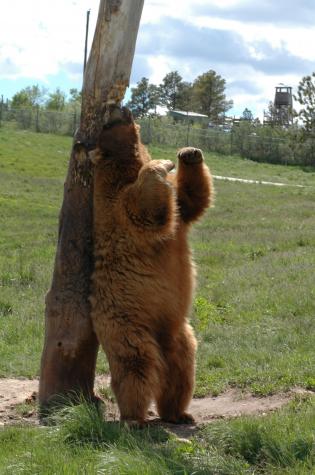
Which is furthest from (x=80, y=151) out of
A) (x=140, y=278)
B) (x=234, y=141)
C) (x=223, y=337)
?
(x=234, y=141)

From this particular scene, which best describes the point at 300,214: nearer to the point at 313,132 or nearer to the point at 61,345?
the point at 313,132

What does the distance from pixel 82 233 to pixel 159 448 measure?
7.15ft

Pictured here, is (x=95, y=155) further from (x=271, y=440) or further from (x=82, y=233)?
(x=271, y=440)

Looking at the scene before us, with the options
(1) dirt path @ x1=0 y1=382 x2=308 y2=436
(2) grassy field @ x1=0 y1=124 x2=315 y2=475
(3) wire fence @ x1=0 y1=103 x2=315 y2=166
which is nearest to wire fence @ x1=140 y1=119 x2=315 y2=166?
(3) wire fence @ x1=0 y1=103 x2=315 y2=166

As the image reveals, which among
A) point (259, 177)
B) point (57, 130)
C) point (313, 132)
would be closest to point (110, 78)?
point (313, 132)

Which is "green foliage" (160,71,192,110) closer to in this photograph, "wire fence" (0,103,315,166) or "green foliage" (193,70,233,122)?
"green foliage" (193,70,233,122)

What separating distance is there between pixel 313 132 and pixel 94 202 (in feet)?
A: 15.7

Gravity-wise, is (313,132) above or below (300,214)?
above

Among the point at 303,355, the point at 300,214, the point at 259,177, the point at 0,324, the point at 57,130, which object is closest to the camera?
the point at 303,355

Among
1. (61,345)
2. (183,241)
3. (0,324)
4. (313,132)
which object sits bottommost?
(0,324)

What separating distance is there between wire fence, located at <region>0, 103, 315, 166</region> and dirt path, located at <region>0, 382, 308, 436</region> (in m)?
44.7

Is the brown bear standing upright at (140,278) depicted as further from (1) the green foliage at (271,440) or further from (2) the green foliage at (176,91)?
(2) the green foliage at (176,91)

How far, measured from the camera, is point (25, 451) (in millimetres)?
5457

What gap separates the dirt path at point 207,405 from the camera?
6.86 meters
